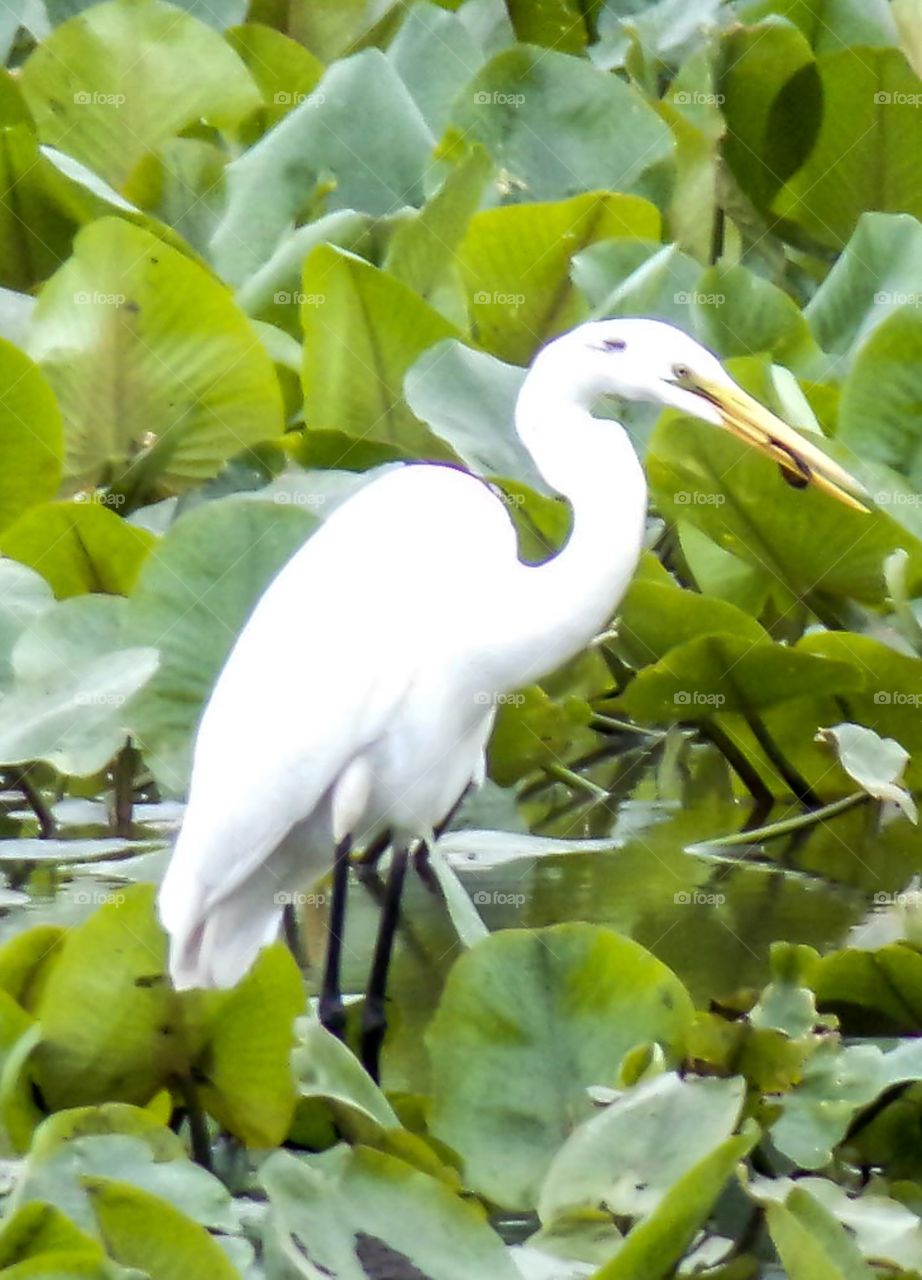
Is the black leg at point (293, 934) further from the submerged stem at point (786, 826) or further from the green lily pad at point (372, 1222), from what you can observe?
the green lily pad at point (372, 1222)

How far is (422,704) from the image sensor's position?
3086mm

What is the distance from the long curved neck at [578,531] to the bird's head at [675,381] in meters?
0.05

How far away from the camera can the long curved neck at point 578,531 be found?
3010 millimetres

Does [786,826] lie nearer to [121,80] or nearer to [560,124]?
[560,124]

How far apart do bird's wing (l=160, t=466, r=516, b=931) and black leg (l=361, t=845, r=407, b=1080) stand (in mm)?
232

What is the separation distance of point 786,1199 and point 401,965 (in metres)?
1.48

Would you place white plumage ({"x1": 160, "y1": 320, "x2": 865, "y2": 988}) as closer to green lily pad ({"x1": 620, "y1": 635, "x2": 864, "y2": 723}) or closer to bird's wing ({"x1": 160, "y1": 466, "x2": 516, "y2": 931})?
bird's wing ({"x1": 160, "y1": 466, "x2": 516, "y2": 931})

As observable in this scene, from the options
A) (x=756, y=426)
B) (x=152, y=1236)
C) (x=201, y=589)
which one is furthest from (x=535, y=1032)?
(x=201, y=589)

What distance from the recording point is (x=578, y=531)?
304 centimetres

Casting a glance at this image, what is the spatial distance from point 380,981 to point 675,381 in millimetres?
859

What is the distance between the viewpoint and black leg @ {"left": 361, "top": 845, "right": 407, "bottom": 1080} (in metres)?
3.07

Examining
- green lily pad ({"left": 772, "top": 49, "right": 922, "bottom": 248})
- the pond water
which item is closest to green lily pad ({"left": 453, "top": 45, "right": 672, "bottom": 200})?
green lily pad ({"left": 772, "top": 49, "right": 922, "bottom": 248})

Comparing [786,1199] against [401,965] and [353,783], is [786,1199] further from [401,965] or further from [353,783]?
[401,965]

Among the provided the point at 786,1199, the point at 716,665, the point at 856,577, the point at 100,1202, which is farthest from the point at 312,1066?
the point at 856,577
